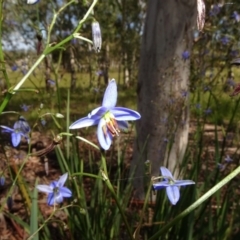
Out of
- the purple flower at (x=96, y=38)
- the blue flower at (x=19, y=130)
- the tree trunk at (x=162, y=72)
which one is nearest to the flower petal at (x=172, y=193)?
the purple flower at (x=96, y=38)

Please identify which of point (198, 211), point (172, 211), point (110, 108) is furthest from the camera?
point (198, 211)

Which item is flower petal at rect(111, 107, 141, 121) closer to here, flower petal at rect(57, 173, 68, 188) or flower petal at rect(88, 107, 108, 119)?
flower petal at rect(88, 107, 108, 119)

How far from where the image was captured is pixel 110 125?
0.75m

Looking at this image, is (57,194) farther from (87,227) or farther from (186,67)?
(186,67)

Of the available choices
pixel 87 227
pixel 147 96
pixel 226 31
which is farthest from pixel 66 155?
pixel 226 31

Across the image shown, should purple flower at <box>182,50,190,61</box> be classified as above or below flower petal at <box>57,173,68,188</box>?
above

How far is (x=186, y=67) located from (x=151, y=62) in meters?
0.21

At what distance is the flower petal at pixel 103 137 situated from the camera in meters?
0.72

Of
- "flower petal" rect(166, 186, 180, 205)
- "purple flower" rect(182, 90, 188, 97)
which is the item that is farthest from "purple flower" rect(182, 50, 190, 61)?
"flower petal" rect(166, 186, 180, 205)

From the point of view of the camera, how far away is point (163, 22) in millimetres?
2486

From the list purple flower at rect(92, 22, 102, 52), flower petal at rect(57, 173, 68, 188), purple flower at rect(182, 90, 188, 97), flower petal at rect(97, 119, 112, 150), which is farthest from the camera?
purple flower at rect(182, 90, 188, 97)

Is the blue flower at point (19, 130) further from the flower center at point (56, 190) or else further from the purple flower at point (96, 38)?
the purple flower at point (96, 38)

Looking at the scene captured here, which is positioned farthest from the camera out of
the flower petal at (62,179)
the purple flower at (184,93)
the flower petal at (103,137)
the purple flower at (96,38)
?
the purple flower at (184,93)

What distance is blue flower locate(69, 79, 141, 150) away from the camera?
2.42ft
